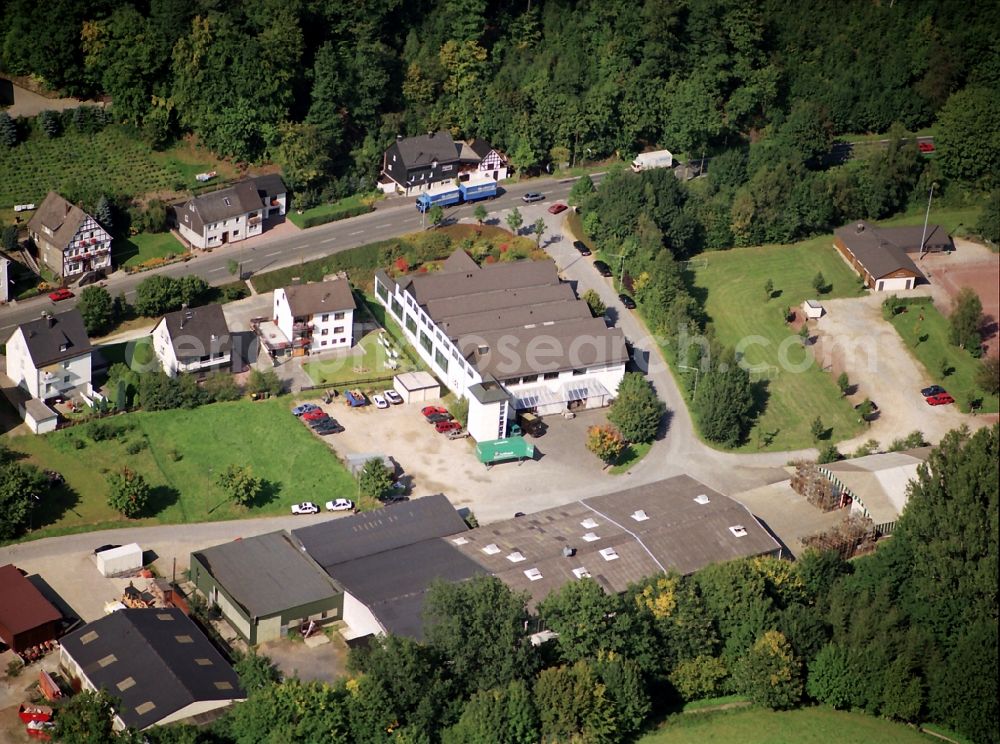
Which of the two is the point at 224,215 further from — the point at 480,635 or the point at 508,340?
the point at 480,635

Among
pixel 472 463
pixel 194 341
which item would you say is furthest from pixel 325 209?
pixel 472 463

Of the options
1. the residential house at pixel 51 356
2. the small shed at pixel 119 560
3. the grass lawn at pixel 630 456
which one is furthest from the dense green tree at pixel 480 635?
the residential house at pixel 51 356

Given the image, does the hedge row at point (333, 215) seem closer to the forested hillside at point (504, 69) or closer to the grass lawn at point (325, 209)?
the grass lawn at point (325, 209)

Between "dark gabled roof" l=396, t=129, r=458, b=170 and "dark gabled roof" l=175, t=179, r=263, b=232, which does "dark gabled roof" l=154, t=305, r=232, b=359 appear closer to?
"dark gabled roof" l=175, t=179, r=263, b=232

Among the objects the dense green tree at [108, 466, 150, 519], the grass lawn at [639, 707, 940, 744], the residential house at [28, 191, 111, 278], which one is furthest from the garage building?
the residential house at [28, 191, 111, 278]

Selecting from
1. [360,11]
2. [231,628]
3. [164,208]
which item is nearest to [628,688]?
[231,628]

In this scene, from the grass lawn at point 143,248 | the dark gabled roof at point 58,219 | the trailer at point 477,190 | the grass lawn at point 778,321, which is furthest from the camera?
the trailer at point 477,190
